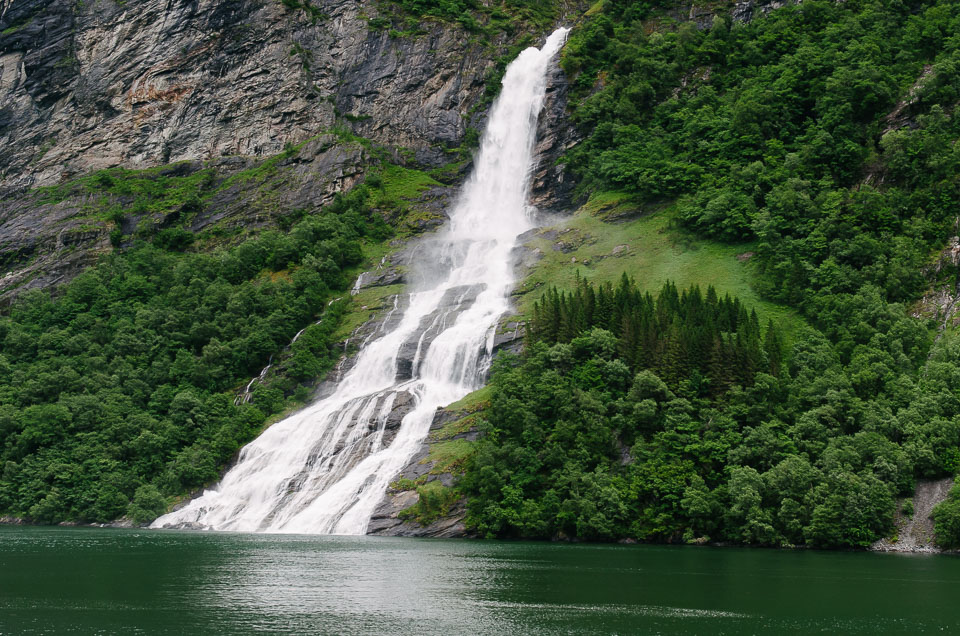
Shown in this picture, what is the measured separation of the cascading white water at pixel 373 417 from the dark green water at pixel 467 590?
50.4 ft

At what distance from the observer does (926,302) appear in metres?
70.4

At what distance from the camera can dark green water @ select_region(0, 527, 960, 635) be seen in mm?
28812

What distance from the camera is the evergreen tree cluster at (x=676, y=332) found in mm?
64438

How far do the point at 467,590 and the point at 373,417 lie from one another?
40.6m

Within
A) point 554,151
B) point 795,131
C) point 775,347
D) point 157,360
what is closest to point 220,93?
point 554,151

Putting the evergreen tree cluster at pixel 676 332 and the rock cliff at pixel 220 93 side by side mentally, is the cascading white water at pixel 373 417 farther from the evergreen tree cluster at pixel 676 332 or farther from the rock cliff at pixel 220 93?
the rock cliff at pixel 220 93

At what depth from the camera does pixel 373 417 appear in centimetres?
7569

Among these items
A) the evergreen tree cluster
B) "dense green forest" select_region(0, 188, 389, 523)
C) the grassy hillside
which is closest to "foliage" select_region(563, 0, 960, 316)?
the grassy hillside

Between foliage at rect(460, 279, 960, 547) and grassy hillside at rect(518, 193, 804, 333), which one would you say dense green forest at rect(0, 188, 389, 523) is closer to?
grassy hillside at rect(518, 193, 804, 333)

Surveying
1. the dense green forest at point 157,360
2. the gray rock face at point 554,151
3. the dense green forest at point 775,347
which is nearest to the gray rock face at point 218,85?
the gray rock face at point 554,151

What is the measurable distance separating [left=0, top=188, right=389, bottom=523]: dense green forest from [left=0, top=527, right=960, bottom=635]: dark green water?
25046 mm

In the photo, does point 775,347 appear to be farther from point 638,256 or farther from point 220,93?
point 220,93

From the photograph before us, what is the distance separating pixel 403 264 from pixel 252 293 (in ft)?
62.9

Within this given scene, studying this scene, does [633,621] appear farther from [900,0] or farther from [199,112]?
[199,112]
